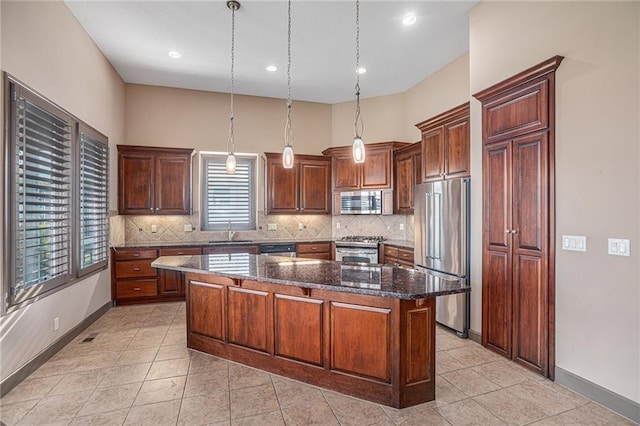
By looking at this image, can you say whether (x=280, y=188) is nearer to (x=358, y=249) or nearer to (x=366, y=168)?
(x=366, y=168)

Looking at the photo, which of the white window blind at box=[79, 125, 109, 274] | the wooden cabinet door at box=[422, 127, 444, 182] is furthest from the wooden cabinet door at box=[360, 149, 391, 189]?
the white window blind at box=[79, 125, 109, 274]

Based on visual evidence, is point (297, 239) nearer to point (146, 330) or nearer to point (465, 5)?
point (146, 330)

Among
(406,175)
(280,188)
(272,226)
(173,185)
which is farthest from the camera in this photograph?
(272,226)

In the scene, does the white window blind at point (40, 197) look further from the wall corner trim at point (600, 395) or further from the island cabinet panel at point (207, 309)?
the wall corner trim at point (600, 395)

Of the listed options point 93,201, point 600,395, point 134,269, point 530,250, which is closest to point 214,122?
point 93,201

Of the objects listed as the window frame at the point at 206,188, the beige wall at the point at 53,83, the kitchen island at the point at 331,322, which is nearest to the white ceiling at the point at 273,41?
the beige wall at the point at 53,83

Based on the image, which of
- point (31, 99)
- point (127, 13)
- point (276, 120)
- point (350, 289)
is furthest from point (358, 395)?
point (276, 120)

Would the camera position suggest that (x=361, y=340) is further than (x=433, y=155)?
No

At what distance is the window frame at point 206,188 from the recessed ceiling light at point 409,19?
3.37 meters

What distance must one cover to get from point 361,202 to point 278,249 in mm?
1644

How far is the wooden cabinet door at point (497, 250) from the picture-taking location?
3.16 metres

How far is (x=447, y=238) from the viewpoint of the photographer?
12.8 ft

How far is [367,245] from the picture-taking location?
5.53m

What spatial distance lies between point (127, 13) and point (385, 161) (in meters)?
3.99
